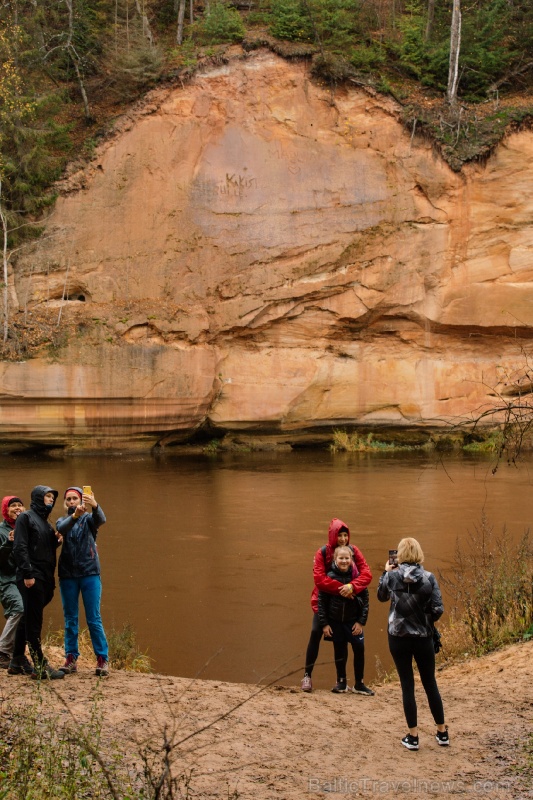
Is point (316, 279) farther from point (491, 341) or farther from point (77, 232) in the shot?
point (77, 232)

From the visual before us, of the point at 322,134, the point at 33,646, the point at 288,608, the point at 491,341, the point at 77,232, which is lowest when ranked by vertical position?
the point at 288,608

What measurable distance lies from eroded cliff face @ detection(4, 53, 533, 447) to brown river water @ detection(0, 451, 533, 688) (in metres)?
2.29

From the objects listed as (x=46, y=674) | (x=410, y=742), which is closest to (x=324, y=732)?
(x=410, y=742)

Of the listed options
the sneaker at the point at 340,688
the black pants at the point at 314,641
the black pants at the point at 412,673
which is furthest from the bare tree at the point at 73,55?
the black pants at the point at 412,673

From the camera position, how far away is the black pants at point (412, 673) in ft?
15.6

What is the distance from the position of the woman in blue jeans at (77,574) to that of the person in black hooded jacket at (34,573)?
0.14m

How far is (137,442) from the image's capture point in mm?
22016

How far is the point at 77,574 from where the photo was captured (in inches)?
236

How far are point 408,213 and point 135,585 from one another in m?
16.5

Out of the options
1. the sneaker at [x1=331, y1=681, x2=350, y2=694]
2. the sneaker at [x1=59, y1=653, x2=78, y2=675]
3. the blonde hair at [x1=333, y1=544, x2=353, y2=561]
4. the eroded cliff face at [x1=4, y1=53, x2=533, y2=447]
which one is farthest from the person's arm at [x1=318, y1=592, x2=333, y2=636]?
the eroded cliff face at [x1=4, y1=53, x2=533, y2=447]

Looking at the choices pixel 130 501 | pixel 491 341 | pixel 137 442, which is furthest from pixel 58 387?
pixel 491 341

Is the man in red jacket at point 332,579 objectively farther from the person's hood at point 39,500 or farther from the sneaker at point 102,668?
the person's hood at point 39,500

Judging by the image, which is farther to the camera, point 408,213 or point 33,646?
point 408,213

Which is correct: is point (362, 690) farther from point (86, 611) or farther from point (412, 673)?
point (86, 611)
